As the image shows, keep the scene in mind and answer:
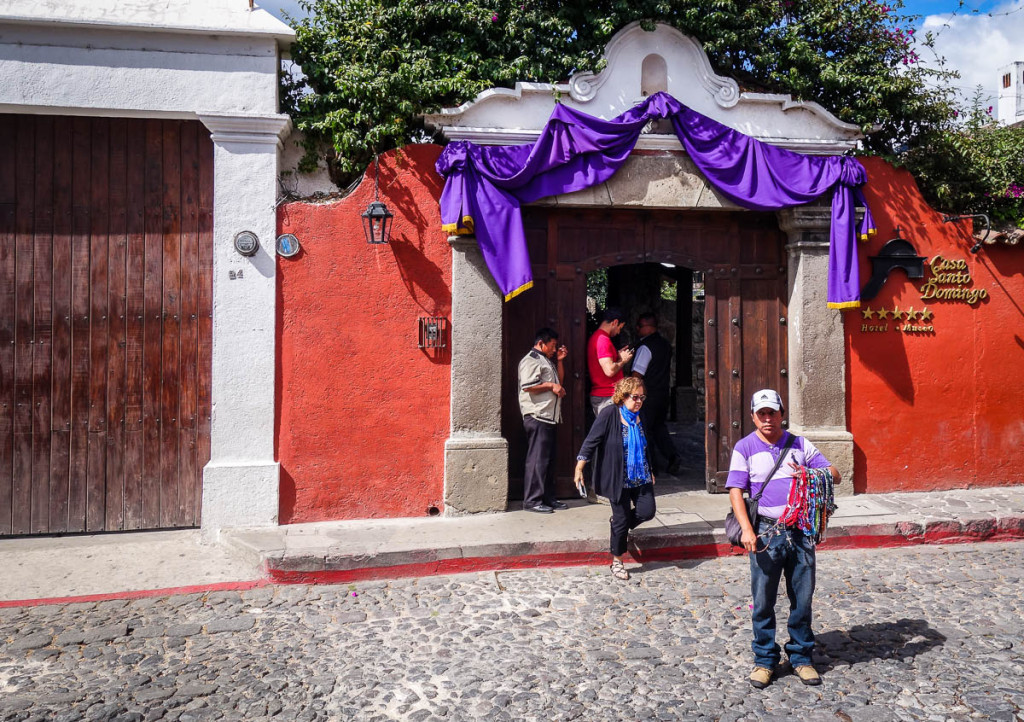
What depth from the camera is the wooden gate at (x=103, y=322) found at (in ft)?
21.3

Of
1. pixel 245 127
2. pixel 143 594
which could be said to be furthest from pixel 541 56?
pixel 143 594

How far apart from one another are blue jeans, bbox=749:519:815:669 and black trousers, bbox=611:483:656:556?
5.21 feet

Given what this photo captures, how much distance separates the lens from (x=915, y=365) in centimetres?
769

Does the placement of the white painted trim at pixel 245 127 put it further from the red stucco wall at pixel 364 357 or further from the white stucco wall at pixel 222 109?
the red stucco wall at pixel 364 357

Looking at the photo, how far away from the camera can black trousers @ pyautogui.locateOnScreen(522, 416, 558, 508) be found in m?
6.92

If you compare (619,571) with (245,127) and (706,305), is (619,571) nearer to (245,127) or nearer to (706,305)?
(706,305)

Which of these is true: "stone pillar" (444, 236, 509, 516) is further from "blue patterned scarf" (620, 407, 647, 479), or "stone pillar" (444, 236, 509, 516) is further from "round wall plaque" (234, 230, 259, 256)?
"round wall plaque" (234, 230, 259, 256)

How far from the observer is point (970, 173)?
26.3 ft

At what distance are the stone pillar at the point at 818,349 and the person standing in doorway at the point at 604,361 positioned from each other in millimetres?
1688

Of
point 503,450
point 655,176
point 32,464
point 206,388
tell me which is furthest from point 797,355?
point 32,464

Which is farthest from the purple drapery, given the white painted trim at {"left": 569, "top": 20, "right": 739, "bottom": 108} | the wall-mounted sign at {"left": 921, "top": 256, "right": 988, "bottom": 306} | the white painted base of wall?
the white painted base of wall

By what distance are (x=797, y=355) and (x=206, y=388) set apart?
5.36 m

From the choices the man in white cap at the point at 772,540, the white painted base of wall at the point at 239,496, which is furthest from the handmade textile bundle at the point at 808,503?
the white painted base of wall at the point at 239,496

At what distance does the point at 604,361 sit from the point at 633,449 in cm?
164
